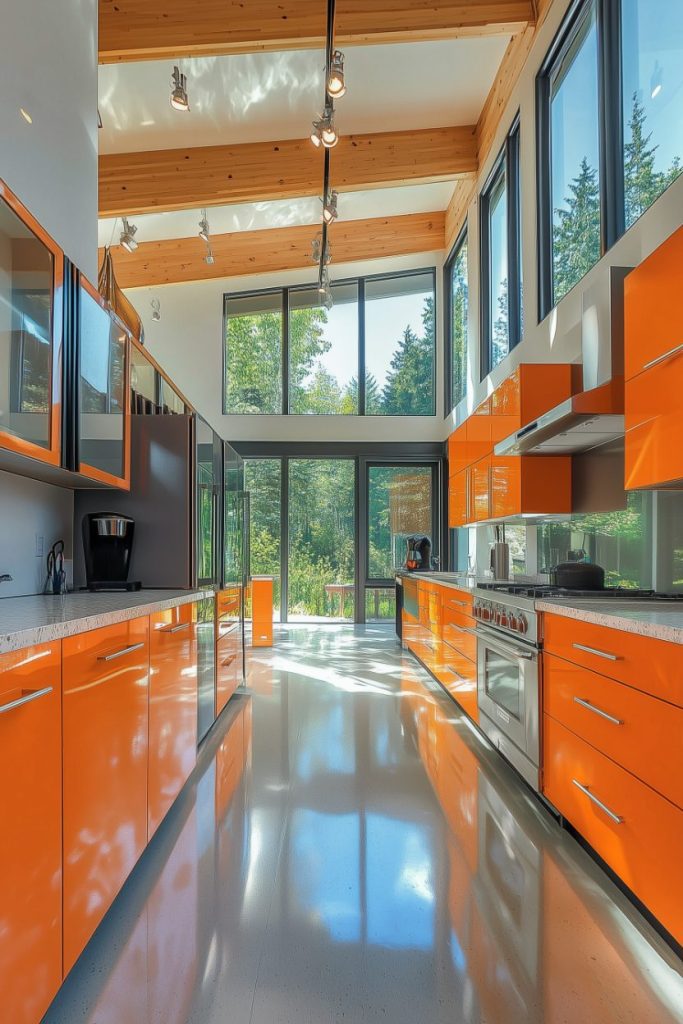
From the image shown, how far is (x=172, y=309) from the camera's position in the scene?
7.71 meters

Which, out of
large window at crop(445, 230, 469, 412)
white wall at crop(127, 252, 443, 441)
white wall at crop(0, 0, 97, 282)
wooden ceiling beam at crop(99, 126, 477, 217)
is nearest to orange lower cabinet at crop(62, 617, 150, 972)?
white wall at crop(0, 0, 97, 282)

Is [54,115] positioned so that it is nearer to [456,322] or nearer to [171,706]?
[171,706]

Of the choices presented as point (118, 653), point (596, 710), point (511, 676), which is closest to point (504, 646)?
point (511, 676)

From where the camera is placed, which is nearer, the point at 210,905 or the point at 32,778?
the point at 32,778

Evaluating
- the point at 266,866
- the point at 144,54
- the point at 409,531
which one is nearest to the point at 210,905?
the point at 266,866

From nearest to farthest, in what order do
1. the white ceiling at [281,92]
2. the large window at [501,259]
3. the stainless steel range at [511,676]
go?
the stainless steel range at [511,676] → the white ceiling at [281,92] → the large window at [501,259]

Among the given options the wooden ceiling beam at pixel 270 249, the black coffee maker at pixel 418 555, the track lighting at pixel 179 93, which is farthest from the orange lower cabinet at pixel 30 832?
the wooden ceiling beam at pixel 270 249

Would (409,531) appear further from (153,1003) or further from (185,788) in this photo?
(153,1003)

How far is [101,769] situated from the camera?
4.84 ft

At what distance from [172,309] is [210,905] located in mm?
7339

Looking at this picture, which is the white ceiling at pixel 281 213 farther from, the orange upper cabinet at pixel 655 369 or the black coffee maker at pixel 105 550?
the orange upper cabinet at pixel 655 369

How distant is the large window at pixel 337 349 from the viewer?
7.78 m

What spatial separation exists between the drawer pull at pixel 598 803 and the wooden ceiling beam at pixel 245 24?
4.41 m

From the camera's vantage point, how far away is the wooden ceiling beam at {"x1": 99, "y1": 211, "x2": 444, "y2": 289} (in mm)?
6887
